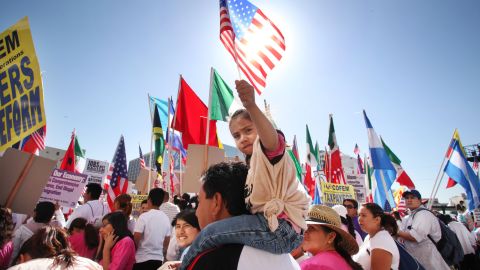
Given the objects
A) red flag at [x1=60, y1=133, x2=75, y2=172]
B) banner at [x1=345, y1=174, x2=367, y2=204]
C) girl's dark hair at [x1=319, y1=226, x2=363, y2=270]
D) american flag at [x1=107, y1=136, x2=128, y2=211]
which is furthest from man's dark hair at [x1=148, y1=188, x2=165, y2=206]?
banner at [x1=345, y1=174, x2=367, y2=204]

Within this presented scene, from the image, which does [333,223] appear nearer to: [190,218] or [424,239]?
[190,218]

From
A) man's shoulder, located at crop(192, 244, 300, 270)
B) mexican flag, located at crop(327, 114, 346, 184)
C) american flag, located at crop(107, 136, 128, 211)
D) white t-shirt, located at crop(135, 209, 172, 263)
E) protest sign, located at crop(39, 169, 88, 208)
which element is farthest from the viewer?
mexican flag, located at crop(327, 114, 346, 184)

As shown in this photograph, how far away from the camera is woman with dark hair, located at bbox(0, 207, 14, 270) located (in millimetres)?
3221

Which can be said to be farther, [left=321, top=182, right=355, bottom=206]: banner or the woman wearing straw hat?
[left=321, top=182, right=355, bottom=206]: banner

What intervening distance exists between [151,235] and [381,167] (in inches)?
328

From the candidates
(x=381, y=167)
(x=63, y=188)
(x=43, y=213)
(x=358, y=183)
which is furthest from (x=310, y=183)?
(x=43, y=213)

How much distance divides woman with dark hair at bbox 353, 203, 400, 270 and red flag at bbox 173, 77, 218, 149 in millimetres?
4892

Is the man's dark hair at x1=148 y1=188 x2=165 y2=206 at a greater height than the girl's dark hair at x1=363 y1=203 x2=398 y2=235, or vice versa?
the man's dark hair at x1=148 y1=188 x2=165 y2=206

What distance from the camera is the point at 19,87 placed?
13.8ft

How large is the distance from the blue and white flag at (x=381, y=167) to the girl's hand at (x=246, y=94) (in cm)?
1003

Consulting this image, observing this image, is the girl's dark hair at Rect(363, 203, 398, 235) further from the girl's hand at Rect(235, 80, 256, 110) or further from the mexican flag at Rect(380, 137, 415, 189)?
the mexican flag at Rect(380, 137, 415, 189)

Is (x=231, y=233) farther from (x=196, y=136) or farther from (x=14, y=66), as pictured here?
(x=196, y=136)

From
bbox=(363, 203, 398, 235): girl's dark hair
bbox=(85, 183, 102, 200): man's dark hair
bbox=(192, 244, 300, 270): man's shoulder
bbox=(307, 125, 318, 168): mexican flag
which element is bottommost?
bbox=(192, 244, 300, 270): man's shoulder

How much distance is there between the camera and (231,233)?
1.14 metres
